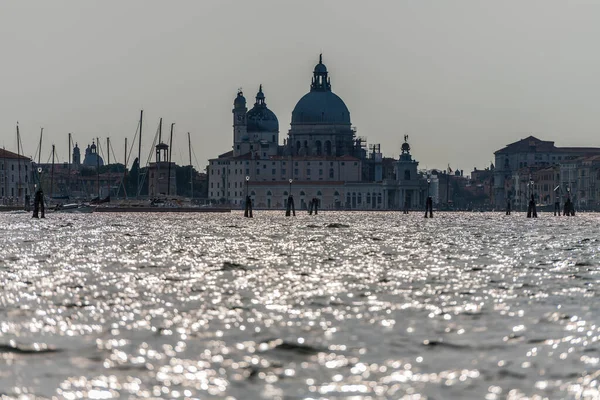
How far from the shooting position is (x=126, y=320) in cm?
1534

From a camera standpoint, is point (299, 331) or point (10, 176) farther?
point (10, 176)

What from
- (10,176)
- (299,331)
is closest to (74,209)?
(10,176)

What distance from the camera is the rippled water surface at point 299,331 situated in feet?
36.4

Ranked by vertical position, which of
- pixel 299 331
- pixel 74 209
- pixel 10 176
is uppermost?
pixel 10 176

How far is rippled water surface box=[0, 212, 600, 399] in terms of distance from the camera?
11.1m

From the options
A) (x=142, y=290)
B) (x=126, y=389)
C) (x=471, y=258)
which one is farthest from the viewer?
(x=471, y=258)

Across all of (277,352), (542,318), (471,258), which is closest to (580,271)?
(471,258)

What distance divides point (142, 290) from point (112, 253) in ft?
42.1

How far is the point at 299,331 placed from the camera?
566 inches

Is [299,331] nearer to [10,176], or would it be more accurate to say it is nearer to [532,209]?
[532,209]

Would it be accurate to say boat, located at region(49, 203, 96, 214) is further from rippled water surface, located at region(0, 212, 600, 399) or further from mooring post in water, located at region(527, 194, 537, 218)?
rippled water surface, located at region(0, 212, 600, 399)

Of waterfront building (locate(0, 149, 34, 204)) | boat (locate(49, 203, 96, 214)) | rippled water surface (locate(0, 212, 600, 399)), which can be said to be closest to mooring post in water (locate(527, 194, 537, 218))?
boat (locate(49, 203, 96, 214))

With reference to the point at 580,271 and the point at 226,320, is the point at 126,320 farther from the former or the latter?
the point at 580,271

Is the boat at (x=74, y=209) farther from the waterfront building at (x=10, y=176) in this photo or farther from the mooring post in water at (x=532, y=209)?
the mooring post in water at (x=532, y=209)
